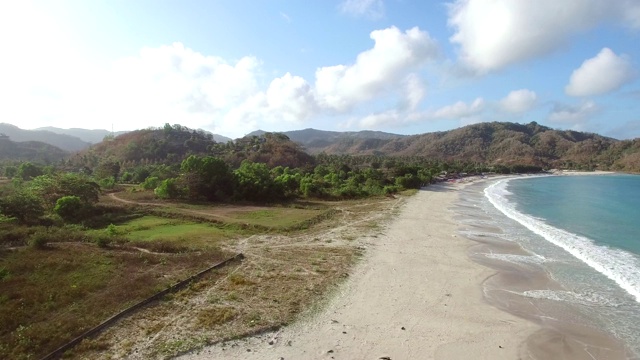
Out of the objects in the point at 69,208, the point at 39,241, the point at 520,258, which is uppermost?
the point at 69,208

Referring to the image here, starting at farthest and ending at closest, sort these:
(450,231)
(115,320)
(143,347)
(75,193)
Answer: (75,193)
(450,231)
(115,320)
(143,347)

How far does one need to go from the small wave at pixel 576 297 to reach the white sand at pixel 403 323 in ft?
9.89

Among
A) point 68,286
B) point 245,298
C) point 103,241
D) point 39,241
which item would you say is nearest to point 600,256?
point 245,298

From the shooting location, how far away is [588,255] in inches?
1128

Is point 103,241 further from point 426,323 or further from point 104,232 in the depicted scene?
point 426,323

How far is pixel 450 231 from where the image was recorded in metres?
37.7

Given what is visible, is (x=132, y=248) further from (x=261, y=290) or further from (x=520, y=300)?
(x=520, y=300)

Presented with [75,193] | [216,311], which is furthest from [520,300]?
[75,193]

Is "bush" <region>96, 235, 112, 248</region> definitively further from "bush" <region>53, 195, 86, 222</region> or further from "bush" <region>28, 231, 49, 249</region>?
"bush" <region>53, 195, 86, 222</region>

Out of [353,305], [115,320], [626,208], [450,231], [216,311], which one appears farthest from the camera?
[626,208]

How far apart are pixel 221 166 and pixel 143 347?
41.7 meters

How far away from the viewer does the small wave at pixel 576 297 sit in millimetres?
19577

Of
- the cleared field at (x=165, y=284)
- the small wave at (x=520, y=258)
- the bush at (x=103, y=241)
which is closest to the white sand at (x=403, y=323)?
the cleared field at (x=165, y=284)

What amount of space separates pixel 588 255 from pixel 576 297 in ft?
34.6
